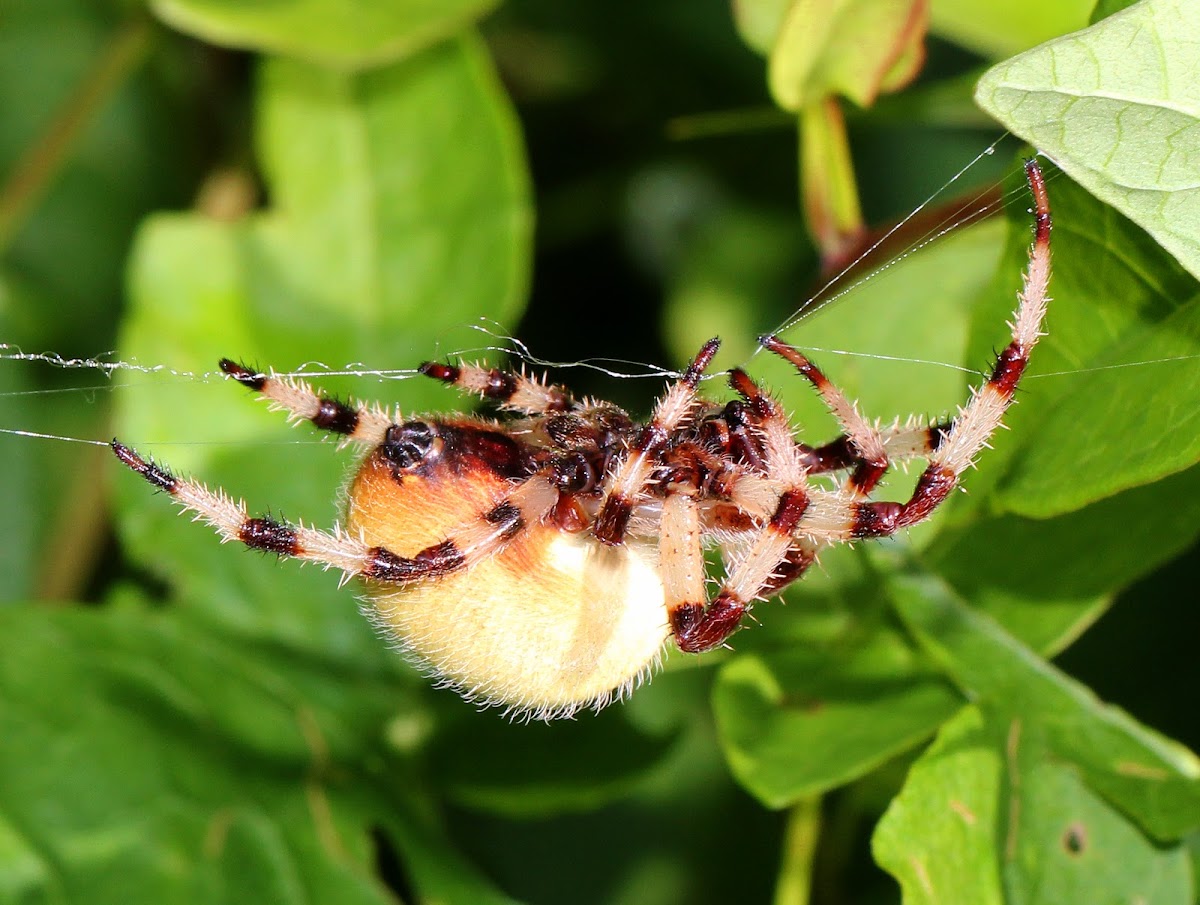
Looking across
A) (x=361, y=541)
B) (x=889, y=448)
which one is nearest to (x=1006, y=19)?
(x=889, y=448)

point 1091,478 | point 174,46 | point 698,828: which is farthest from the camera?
point 174,46

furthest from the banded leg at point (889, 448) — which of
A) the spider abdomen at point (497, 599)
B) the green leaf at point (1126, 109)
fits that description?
the green leaf at point (1126, 109)

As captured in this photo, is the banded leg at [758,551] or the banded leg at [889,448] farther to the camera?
the banded leg at [889,448]

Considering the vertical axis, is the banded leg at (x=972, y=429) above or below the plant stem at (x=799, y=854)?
above

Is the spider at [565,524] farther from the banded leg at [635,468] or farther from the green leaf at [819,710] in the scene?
the green leaf at [819,710]

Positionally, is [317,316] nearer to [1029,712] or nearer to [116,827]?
[116,827]

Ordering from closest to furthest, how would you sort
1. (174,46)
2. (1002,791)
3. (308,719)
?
(1002,791) → (308,719) → (174,46)

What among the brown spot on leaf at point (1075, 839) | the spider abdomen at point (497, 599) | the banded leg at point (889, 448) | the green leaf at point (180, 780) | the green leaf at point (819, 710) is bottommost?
the green leaf at point (180, 780)

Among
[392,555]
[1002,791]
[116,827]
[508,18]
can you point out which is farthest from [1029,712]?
[508,18]
